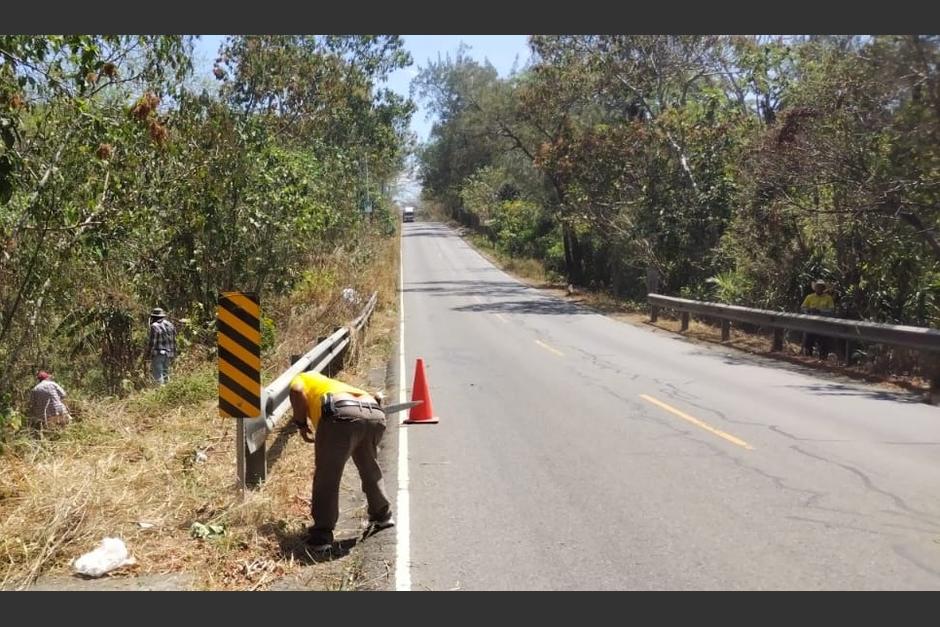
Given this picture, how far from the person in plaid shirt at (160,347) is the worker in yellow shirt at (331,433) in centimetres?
834

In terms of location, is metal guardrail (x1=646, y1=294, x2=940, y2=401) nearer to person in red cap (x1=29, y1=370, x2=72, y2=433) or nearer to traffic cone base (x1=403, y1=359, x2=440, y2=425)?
traffic cone base (x1=403, y1=359, x2=440, y2=425)

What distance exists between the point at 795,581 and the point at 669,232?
23.8m

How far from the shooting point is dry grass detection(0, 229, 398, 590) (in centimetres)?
582

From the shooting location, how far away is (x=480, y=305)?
30.4 m

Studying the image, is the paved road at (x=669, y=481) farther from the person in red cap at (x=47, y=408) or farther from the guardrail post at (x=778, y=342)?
the person in red cap at (x=47, y=408)

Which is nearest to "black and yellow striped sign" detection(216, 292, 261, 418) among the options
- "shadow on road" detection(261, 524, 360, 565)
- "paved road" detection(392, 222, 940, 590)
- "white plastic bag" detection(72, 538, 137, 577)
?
"shadow on road" detection(261, 524, 360, 565)

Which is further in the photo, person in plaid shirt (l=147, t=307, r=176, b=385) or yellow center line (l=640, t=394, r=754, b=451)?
person in plaid shirt (l=147, t=307, r=176, b=385)

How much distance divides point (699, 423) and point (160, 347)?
860 centimetres

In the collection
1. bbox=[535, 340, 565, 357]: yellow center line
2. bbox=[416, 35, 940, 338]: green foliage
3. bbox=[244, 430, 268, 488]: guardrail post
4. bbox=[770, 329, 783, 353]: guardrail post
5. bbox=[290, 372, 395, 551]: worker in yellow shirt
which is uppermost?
bbox=[416, 35, 940, 338]: green foliage

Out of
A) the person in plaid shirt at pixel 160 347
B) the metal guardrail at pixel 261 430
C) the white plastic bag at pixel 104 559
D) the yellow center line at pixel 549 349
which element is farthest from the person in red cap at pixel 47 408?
the yellow center line at pixel 549 349

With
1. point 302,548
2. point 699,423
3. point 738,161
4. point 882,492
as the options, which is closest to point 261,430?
point 302,548

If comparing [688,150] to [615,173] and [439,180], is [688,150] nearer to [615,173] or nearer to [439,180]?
[615,173]

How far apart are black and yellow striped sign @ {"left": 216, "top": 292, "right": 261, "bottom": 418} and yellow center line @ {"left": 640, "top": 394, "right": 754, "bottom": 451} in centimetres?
518

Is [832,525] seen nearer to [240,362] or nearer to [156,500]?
[240,362]
